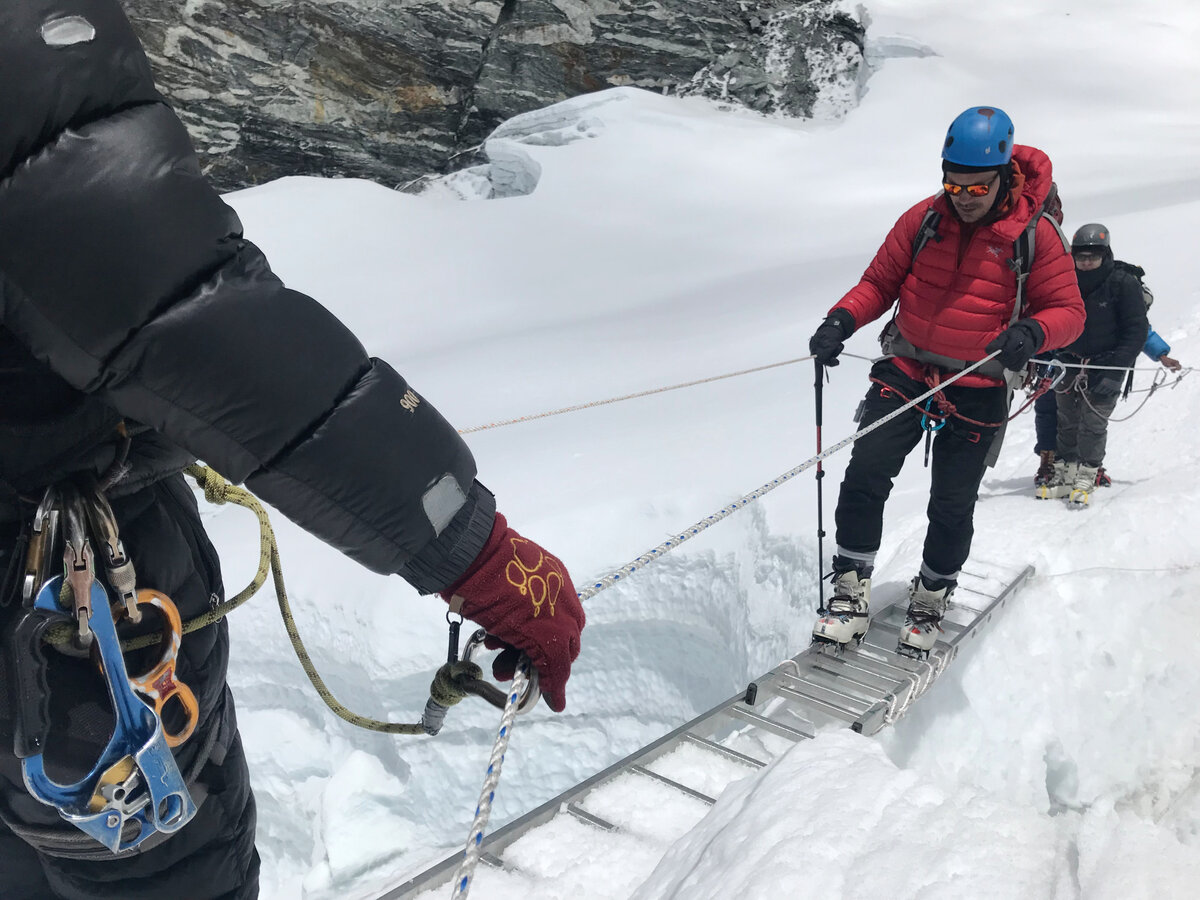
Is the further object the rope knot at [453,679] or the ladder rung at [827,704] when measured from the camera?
the ladder rung at [827,704]

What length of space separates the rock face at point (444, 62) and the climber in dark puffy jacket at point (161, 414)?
1510 cm

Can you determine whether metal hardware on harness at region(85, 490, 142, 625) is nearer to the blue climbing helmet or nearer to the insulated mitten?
the insulated mitten

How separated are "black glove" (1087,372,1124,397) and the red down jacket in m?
2.42

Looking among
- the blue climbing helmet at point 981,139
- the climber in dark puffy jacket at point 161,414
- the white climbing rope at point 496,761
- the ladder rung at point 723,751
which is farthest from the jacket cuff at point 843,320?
the white climbing rope at point 496,761

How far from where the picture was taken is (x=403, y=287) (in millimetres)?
10453

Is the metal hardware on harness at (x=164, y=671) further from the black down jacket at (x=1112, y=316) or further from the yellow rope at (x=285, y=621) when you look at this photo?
the black down jacket at (x=1112, y=316)

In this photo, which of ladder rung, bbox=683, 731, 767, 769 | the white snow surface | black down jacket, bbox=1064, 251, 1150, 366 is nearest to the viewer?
the white snow surface

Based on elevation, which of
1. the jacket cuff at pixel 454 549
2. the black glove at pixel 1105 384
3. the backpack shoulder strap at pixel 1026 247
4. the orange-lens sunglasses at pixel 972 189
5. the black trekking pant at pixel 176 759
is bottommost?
the black glove at pixel 1105 384

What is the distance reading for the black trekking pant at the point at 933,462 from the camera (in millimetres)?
3213

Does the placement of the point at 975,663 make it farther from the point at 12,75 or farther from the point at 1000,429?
the point at 12,75

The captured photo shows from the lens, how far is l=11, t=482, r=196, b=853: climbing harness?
3.69ft

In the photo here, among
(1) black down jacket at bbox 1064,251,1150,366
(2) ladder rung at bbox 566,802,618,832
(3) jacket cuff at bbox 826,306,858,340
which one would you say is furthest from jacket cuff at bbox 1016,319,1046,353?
(1) black down jacket at bbox 1064,251,1150,366

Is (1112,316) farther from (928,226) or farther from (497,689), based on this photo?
(497,689)

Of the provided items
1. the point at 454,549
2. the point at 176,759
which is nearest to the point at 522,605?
the point at 454,549
